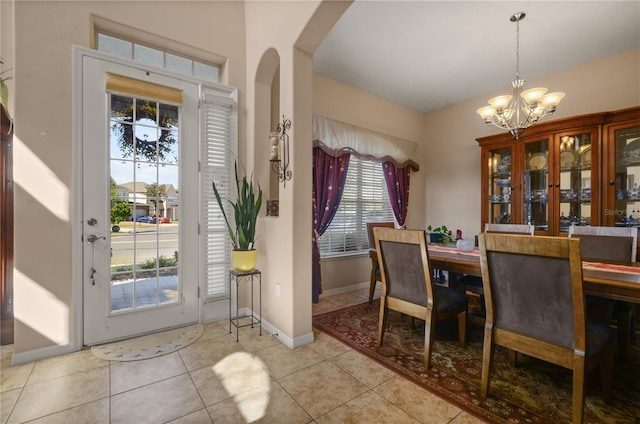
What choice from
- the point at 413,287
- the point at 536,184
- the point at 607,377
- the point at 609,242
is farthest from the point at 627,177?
the point at 413,287

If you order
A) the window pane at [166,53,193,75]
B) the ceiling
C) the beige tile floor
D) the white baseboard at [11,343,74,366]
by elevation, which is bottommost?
the beige tile floor

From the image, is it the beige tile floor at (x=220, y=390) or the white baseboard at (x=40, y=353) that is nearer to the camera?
the beige tile floor at (x=220, y=390)

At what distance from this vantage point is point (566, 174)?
11.0ft

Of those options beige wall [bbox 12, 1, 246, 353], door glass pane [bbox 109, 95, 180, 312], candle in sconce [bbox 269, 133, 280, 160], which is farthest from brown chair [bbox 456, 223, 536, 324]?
beige wall [bbox 12, 1, 246, 353]

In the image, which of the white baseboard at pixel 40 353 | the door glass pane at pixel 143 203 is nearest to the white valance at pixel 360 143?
the door glass pane at pixel 143 203

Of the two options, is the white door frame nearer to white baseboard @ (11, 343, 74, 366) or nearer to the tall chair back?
white baseboard @ (11, 343, 74, 366)

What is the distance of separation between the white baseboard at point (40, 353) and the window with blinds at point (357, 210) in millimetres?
2644

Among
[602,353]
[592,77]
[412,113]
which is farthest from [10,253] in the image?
[592,77]

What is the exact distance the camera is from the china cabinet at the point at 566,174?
3.00 m

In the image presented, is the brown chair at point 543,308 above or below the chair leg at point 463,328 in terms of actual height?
above

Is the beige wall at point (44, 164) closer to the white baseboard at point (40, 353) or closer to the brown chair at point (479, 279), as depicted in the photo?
the white baseboard at point (40, 353)

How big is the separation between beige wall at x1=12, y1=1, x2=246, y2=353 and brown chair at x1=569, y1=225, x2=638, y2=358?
3.90 m

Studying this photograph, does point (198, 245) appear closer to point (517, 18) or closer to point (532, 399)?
point (532, 399)

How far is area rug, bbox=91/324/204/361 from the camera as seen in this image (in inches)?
86.6
